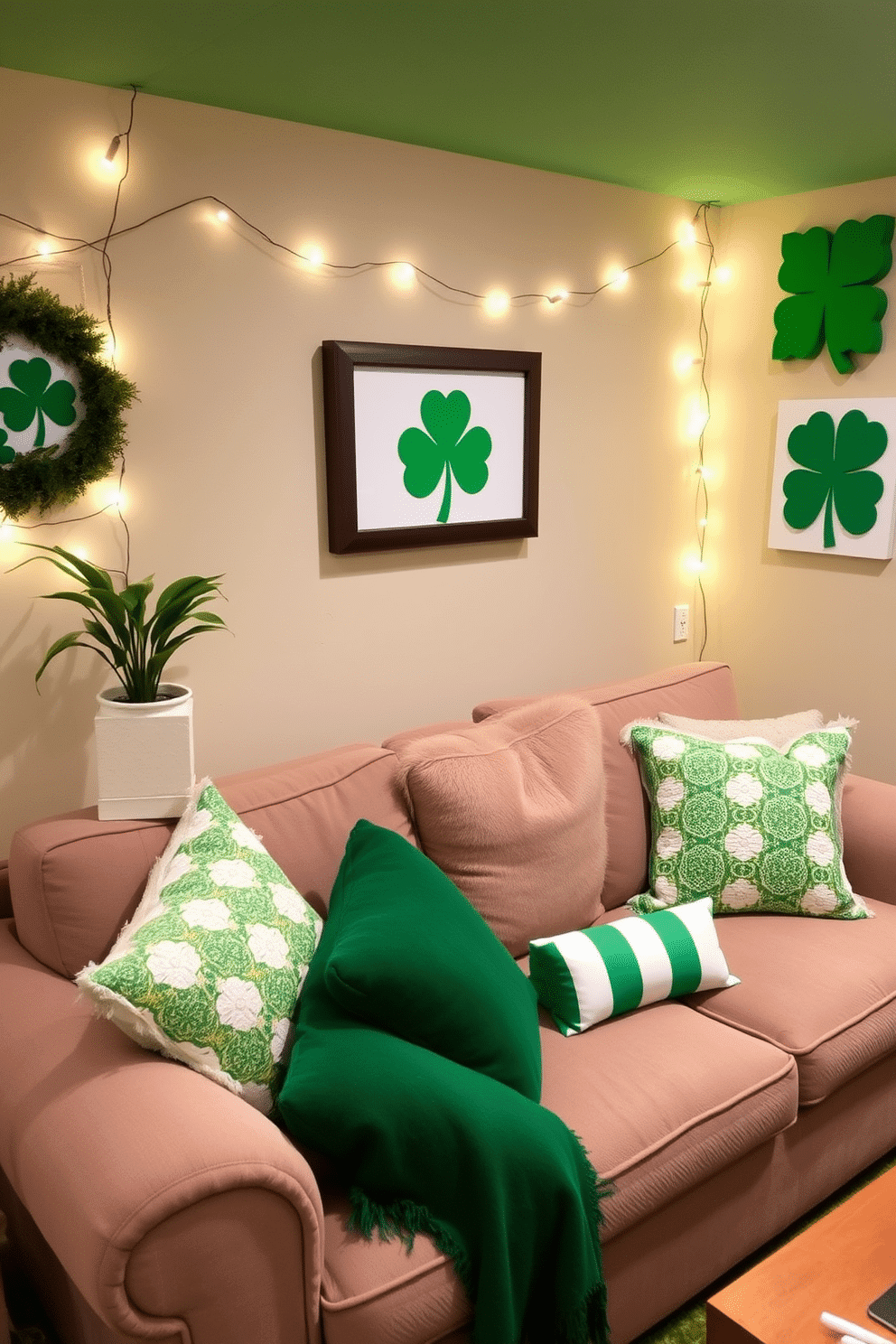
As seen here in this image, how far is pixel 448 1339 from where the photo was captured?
1.47m

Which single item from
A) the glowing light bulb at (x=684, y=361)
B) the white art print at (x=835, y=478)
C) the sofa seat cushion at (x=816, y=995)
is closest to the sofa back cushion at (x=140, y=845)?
the sofa seat cushion at (x=816, y=995)

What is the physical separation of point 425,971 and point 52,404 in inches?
53.0

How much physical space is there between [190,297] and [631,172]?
1.32 m

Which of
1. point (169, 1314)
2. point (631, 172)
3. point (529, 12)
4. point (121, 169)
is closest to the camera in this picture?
point (169, 1314)

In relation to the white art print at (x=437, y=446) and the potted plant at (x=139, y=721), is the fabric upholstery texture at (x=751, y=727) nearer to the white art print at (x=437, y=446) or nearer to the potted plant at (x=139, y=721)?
the white art print at (x=437, y=446)

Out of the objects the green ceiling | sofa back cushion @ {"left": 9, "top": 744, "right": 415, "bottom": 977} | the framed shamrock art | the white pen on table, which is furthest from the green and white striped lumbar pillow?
the green ceiling

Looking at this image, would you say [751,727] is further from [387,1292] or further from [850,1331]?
[387,1292]

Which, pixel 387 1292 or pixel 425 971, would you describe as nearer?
pixel 387 1292

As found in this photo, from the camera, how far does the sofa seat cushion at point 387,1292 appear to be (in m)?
1.38

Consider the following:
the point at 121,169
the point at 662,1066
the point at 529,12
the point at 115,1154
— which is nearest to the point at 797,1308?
the point at 662,1066

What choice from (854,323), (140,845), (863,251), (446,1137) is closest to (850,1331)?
(446,1137)

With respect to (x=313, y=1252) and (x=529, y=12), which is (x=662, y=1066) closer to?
(x=313, y=1252)

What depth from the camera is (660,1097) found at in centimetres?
175

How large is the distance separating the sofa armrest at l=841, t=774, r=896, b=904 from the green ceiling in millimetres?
1548
